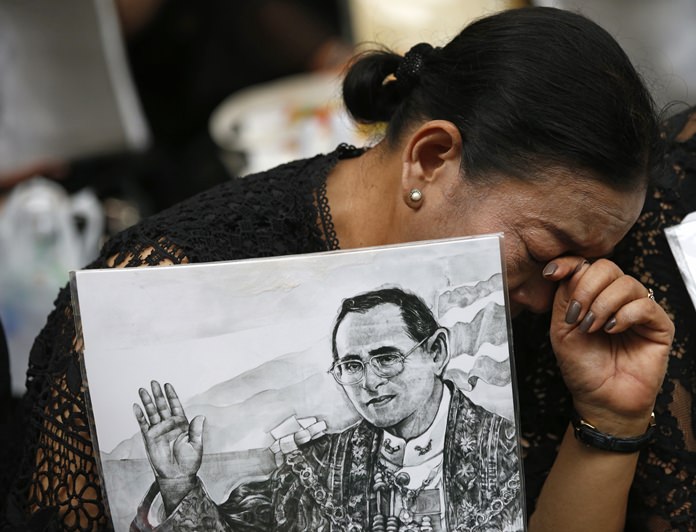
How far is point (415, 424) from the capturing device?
861 mm

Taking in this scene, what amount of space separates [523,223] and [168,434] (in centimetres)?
46

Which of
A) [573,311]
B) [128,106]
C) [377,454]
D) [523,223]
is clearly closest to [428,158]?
[523,223]

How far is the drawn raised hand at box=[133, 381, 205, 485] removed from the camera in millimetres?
847

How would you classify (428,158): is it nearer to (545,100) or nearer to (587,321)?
(545,100)

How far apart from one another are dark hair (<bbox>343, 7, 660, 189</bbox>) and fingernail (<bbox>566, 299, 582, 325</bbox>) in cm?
14

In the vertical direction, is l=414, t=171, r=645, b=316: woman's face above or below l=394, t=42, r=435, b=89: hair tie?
below

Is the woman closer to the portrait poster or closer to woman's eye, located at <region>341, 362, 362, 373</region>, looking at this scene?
the portrait poster

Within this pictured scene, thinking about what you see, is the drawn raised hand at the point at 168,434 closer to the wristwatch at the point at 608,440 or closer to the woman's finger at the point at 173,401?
the woman's finger at the point at 173,401

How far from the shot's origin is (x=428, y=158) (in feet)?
3.33

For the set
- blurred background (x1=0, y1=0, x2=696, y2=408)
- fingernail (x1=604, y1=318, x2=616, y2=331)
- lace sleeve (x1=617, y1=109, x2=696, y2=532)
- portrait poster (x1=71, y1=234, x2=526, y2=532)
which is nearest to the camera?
portrait poster (x1=71, y1=234, x2=526, y2=532)

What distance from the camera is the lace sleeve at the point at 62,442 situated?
0.94 meters

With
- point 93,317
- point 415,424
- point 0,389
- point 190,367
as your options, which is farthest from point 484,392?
point 0,389

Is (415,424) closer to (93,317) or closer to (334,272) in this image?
(334,272)

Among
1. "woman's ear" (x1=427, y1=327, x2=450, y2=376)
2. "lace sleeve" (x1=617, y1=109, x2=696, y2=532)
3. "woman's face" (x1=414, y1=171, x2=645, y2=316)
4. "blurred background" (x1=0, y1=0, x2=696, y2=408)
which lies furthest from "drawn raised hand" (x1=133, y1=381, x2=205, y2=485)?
"blurred background" (x1=0, y1=0, x2=696, y2=408)
